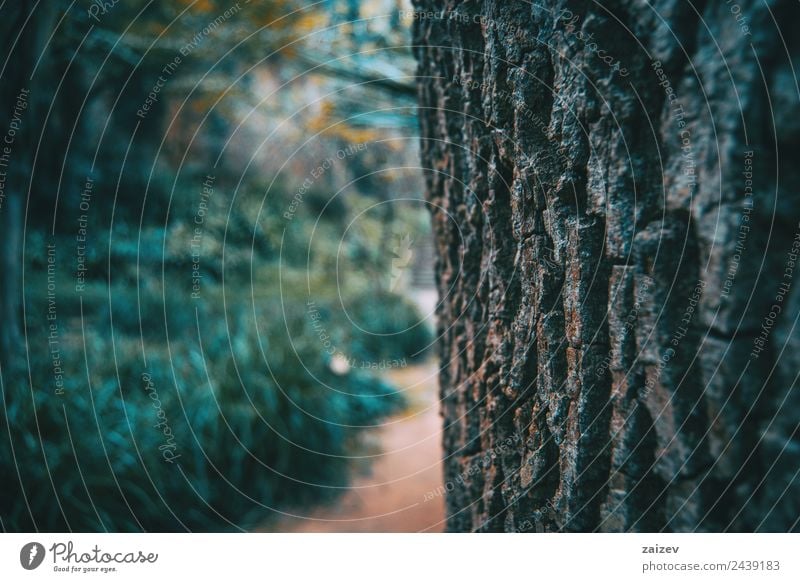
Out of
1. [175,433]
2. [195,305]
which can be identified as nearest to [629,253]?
[175,433]

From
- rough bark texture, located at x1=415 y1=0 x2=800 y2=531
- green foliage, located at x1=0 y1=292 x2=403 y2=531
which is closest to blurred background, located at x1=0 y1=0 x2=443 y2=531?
green foliage, located at x1=0 y1=292 x2=403 y2=531

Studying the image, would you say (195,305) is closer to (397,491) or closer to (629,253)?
(397,491)

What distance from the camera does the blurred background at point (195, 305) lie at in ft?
8.09

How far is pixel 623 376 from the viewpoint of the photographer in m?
0.82

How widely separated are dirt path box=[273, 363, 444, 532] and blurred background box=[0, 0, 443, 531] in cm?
2

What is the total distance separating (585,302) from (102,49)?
16.0 feet

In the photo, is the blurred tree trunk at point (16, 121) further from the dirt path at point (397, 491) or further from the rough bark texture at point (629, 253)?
the rough bark texture at point (629, 253)

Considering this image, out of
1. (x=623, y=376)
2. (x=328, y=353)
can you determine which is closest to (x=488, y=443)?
(x=623, y=376)

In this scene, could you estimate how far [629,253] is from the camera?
2.58ft

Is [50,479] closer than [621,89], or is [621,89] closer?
[621,89]

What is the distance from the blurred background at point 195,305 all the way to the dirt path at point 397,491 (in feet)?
0.06

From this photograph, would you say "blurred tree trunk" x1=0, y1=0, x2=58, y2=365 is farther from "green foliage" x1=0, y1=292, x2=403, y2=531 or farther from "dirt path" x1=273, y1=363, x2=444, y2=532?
"dirt path" x1=273, y1=363, x2=444, y2=532

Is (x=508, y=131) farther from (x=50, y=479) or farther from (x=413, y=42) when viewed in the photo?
(x=50, y=479)

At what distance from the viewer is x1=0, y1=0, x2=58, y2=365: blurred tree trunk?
225 centimetres
